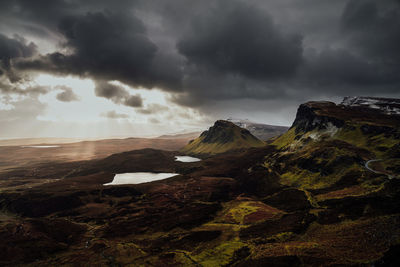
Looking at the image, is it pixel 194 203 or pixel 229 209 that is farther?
pixel 194 203

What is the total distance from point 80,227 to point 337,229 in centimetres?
11088

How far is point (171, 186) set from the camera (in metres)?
173

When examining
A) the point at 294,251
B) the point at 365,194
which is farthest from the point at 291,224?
the point at 365,194

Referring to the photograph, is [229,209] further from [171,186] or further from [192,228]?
[171,186]

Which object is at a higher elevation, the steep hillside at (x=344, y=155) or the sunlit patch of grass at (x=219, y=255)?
the steep hillside at (x=344, y=155)

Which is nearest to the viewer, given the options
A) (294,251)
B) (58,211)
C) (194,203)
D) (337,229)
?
(294,251)

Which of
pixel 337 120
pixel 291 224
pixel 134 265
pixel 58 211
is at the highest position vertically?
pixel 337 120

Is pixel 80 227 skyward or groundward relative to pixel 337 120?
groundward

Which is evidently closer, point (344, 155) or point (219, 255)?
point (219, 255)

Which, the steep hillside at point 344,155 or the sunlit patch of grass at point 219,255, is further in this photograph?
the steep hillside at point 344,155

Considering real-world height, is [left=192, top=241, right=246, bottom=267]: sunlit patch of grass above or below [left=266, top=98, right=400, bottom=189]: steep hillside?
below

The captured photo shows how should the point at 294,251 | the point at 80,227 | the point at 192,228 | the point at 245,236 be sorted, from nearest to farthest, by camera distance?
the point at 294,251, the point at 245,236, the point at 192,228, the point at 80,227

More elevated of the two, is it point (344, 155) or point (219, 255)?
point (344, 155)

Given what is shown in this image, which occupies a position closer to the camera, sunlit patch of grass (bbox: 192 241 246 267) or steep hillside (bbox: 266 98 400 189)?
sunlit patch of grass (bbox: 192 241 246 267)
